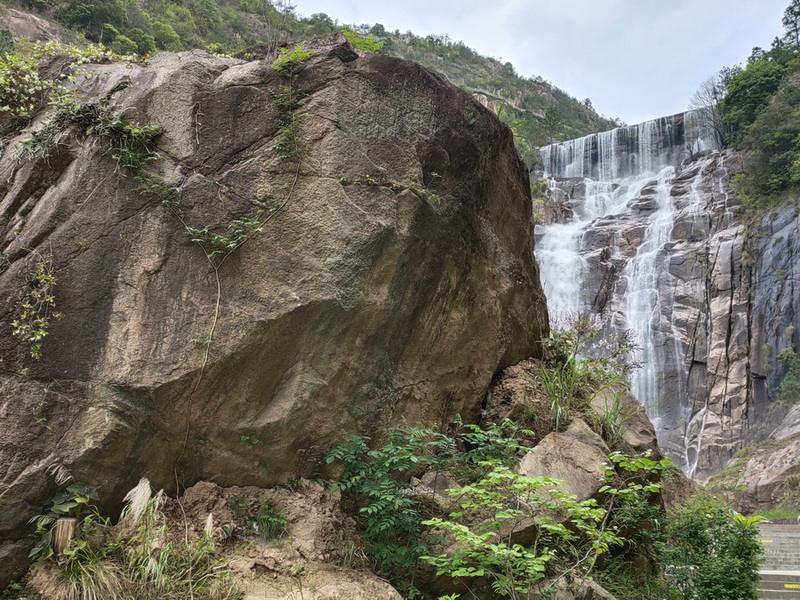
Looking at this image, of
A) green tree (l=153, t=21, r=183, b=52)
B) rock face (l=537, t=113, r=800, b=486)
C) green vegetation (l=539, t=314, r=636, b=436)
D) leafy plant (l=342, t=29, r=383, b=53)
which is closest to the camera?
leafy plant (l=342, t=29, r=383, b=53)

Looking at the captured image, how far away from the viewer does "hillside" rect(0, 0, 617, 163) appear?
865 inches

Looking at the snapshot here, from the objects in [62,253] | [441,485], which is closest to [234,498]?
[441,485]

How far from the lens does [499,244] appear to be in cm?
596

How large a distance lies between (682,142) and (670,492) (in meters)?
26.2

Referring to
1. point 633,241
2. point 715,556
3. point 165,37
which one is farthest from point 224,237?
point 165,37

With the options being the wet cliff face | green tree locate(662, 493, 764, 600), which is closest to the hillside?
green tree locate(662, 493, 764, 600)

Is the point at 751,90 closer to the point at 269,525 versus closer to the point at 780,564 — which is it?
the point at 780,564

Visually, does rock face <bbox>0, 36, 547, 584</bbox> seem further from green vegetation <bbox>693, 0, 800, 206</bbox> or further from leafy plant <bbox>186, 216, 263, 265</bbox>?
green vegetation <bbox>693, 0, 800, 206</bbox>

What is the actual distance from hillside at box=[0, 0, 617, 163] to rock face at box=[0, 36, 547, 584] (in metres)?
0.96

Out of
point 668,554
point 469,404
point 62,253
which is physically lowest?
point 668,554

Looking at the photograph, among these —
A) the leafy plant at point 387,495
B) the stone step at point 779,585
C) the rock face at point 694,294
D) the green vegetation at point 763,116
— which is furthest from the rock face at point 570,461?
the green vegetation at point 763,116

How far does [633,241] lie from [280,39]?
69.7 feet

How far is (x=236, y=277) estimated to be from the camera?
13.4 ft

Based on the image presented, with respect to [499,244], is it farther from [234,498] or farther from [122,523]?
[122,523]
